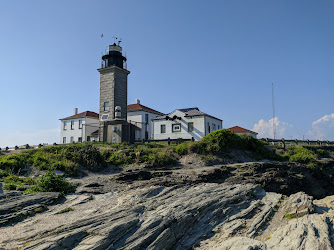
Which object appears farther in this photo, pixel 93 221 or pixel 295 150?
pixel 295 150

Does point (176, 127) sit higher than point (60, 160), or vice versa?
point (176, 127)

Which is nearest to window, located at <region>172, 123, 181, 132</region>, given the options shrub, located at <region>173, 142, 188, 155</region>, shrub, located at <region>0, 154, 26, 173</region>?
shrub, located at <region>173, 142, 188, 155</region>

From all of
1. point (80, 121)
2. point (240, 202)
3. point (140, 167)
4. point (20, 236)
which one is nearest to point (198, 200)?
point (240, 202)

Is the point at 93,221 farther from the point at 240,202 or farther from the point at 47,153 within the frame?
the point at 47,153

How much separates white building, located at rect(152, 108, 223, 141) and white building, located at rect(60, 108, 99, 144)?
44.9ft

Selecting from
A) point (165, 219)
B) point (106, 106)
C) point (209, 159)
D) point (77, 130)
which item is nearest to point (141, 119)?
point (106, 106)

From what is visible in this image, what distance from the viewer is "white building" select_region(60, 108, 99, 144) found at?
44.8m

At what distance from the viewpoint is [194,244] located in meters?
7.52

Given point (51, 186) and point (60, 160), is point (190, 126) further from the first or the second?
point (51, 186)

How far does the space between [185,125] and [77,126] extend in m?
22.1

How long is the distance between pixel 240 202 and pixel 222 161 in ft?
35.0

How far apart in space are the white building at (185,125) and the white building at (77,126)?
13675 millimetres

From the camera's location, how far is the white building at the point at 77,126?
1765 inches

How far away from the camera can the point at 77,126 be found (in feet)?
152
